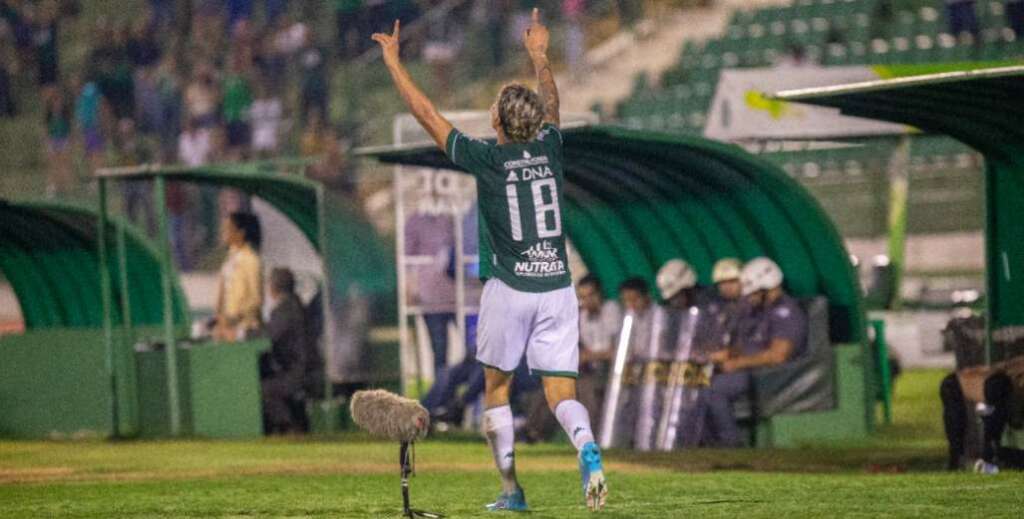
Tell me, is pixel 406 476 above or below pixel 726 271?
below

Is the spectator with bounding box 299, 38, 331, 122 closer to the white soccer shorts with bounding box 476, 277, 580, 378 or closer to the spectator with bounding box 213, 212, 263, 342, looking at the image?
the spectator with bounding box 213, 212, 263, 342

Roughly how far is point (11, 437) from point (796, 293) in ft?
25.9

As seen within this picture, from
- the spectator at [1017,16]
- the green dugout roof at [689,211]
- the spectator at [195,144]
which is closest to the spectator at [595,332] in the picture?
the green dugout roof at [689,211]

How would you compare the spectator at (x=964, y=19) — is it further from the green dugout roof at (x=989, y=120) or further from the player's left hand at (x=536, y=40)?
the player's left hand at (x=536, y=40)

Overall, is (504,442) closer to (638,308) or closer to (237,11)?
(638,308)

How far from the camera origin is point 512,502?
29.4ft

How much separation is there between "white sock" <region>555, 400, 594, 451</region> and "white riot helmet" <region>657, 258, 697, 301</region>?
23.2ft

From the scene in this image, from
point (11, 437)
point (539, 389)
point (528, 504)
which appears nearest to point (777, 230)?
point (539, 389)

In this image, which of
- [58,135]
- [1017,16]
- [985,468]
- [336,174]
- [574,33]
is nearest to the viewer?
[985,468]

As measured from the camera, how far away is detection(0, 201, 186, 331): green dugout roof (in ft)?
64.3

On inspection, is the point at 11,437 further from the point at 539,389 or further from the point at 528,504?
the point at 528,504

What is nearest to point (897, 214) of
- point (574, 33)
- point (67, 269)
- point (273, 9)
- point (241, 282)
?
point (241, 282)

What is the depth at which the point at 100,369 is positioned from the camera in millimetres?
18406

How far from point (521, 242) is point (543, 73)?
34.0 inches
